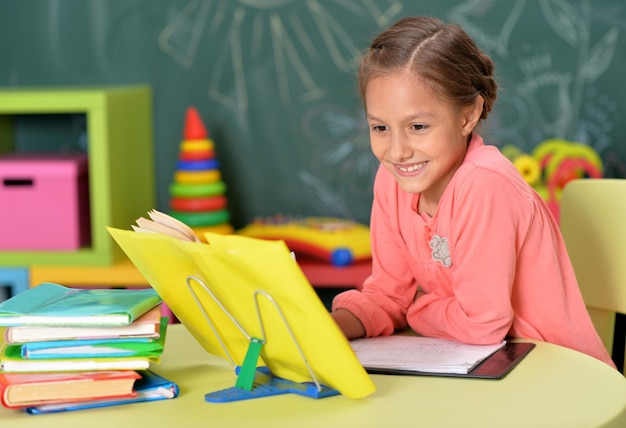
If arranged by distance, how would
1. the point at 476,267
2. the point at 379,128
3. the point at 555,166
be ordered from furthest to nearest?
1. the point at 555,166
2. the point at 379,128
3. the point at 476,267

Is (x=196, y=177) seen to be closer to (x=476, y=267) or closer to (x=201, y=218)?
(x=201, y=218)

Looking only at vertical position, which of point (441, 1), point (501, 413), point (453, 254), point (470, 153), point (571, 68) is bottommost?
point (501, 413)

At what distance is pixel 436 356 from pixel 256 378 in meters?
0.25

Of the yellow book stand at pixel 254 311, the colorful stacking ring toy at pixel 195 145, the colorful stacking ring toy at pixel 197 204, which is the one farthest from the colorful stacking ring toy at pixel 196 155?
the yellow book stand at pixel 254 311

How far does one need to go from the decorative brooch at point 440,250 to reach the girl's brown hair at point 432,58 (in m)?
0.21

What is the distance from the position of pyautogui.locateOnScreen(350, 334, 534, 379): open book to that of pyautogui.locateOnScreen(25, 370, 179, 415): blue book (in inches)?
10.2

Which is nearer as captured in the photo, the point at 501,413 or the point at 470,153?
the point at 501,413

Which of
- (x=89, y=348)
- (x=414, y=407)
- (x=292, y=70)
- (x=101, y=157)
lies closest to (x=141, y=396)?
(x=89, y=348)

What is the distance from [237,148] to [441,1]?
0.74 meters

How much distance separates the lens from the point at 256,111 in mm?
2984

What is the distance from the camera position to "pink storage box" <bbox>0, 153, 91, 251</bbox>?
2668mm

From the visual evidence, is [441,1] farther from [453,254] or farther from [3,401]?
[3,401]

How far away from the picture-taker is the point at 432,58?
1.50 m

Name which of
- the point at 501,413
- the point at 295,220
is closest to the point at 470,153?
the point at 501,413
